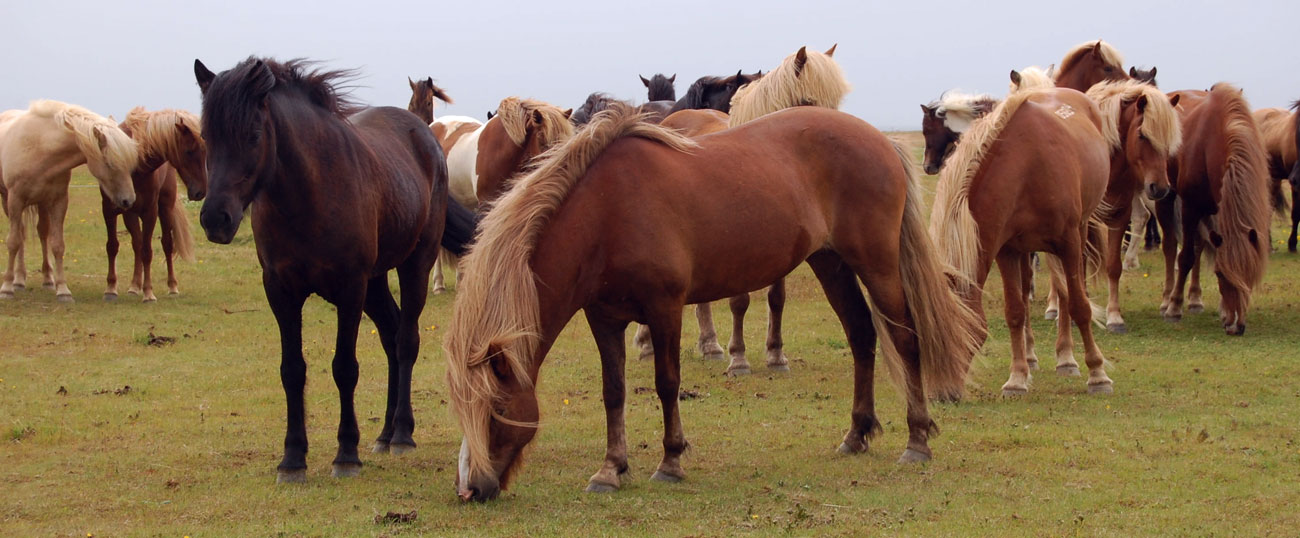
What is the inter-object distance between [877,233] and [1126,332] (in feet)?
18.2

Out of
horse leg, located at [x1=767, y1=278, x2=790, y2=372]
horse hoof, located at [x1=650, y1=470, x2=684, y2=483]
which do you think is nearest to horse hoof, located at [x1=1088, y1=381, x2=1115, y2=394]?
horse leg, located at [x1=767, y1=278, x2=790, y2=372]

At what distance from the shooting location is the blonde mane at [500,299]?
4.56 metres

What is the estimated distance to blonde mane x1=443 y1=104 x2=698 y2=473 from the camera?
456 centimetres

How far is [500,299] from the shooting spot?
4.68m

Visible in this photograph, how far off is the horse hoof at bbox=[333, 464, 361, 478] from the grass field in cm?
11

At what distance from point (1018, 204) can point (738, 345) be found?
2377 millimetres

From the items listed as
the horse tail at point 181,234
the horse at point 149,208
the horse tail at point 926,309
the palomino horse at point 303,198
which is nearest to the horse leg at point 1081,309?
the horse tail at point 926,309

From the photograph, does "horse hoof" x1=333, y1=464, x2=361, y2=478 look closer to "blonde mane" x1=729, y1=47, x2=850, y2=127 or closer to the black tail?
the black tail

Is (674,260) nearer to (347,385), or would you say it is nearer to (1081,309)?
(347,385)

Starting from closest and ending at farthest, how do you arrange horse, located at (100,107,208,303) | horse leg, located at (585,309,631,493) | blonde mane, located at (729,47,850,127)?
horse leg, located at (585,309,631,493) → blonde mane, located at (729,47,850,127) → horse, located at (100,107,208,303)

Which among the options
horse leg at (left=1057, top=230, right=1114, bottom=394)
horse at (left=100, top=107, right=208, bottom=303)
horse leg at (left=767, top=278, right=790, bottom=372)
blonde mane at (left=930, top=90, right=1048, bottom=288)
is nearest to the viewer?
blonde mane at (left=930, top=90, right=1048, bottom=288)

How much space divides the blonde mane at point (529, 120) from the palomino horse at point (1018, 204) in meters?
3.77

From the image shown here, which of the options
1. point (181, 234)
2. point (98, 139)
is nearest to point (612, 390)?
point (98, 139)

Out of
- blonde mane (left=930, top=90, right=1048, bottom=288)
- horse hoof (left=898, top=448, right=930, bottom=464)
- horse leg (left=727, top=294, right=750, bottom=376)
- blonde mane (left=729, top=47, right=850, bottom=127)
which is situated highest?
blonde mane (left=729, top=47, right=850, bottom=127)
